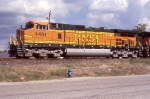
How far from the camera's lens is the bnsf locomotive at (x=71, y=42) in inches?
961

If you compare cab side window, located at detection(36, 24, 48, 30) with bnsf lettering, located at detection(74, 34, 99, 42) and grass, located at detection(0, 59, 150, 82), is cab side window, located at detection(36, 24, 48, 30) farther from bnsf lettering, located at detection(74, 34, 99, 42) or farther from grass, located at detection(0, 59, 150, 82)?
grass, located at detection(0, 59, 150, 82)

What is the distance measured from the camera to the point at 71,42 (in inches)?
1075

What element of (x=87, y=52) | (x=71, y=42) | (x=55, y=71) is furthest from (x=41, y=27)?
(x=55, y=71)

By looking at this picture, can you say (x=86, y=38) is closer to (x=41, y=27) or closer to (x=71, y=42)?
(x=71, y=42)

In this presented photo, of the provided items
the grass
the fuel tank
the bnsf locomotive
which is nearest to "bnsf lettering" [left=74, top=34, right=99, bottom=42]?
the bnsf locomotive

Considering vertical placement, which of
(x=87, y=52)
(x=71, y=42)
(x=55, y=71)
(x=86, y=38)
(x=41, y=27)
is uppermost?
(x=41, y=27)

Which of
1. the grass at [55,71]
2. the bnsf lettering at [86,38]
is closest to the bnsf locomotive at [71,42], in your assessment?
the bnsf lettering at [86,38]

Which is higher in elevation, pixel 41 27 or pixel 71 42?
pixel 41 27

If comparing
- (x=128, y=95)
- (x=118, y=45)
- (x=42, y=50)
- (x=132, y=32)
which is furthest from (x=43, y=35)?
(x=128, y=95)

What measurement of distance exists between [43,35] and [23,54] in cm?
280

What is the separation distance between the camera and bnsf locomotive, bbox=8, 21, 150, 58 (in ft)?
80.1

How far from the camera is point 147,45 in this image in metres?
33.3

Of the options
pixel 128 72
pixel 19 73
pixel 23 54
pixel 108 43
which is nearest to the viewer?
pixel 19 73

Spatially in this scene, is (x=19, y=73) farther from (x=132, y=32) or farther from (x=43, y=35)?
(x=132, y=32)
